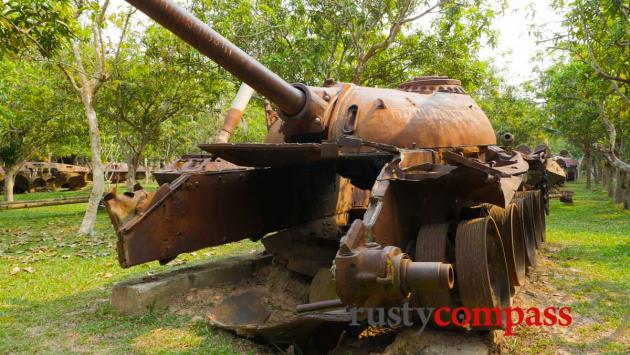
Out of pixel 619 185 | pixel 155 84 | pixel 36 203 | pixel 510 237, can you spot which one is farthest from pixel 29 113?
pixel 619 185

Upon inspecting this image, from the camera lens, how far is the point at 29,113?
1761 centimetres

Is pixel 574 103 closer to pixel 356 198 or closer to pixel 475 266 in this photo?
pixel 356 198

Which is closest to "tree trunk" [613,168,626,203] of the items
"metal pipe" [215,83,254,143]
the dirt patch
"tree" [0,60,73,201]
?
"metal pipe" [215,83,254,143]

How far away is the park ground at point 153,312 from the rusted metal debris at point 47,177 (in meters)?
18.8

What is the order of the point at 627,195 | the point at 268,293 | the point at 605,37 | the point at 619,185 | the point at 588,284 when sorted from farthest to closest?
the point at 619,185, the point at 627,195, the point at 605,37, the point at 588,284, the point at 268,293

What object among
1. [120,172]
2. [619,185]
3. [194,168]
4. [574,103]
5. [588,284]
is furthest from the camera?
[120,172]

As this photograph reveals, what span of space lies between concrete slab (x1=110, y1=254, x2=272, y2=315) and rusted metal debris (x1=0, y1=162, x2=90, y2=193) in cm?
2387

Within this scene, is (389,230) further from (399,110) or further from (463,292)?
(399,110)

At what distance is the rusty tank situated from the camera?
3703mm

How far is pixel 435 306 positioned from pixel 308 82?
29.9 feet

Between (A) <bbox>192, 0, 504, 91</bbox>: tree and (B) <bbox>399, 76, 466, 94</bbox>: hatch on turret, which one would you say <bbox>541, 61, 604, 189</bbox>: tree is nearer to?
(A) <bbox>192, 0, 504, 91</bbox>: tree

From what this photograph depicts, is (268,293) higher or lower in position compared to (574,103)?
lower

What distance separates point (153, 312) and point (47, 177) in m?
27.3

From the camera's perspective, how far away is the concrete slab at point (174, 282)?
523cm
